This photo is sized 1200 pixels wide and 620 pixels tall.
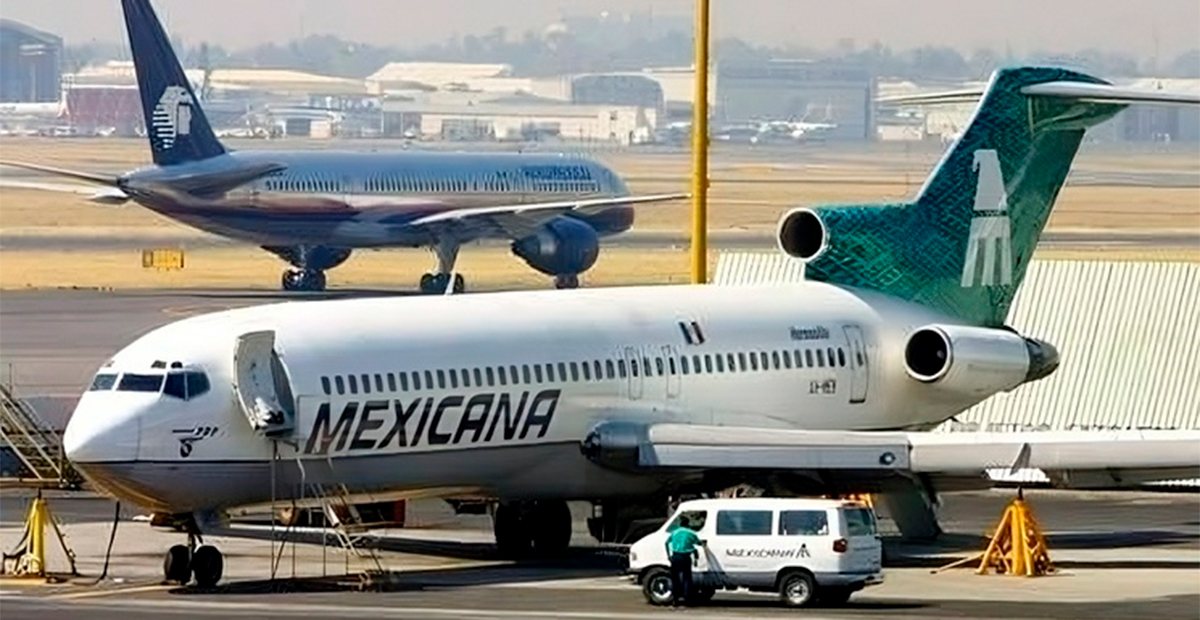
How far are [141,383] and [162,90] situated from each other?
70436 millimetres

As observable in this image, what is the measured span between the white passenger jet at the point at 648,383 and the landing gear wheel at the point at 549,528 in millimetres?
43

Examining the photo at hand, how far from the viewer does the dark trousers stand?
33.6m

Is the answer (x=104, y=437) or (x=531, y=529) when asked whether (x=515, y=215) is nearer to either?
(x=531, y=529)

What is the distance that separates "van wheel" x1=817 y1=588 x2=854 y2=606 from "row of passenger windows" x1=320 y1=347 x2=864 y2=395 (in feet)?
22.2

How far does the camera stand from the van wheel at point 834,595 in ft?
110

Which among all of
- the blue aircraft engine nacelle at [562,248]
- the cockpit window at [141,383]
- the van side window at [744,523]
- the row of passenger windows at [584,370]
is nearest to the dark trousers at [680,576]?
the van side window at [744,523]

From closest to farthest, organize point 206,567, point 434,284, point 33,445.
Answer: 1. point 206,567
2. point 33,445
3. point 434,284

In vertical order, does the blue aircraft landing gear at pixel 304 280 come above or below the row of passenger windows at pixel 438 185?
below

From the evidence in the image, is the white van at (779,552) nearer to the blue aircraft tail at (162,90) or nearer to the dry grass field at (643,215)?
the dry grass field at (643,215)

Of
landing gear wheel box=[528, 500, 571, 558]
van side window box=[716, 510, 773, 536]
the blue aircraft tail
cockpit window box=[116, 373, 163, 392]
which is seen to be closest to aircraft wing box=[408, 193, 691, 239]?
the blue aircraft tail

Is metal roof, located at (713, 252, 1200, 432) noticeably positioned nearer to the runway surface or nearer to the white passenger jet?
the runway surface

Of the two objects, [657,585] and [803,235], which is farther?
[803,235]

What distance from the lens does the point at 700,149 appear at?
156 ft

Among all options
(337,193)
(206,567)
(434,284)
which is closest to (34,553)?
(206,567)
